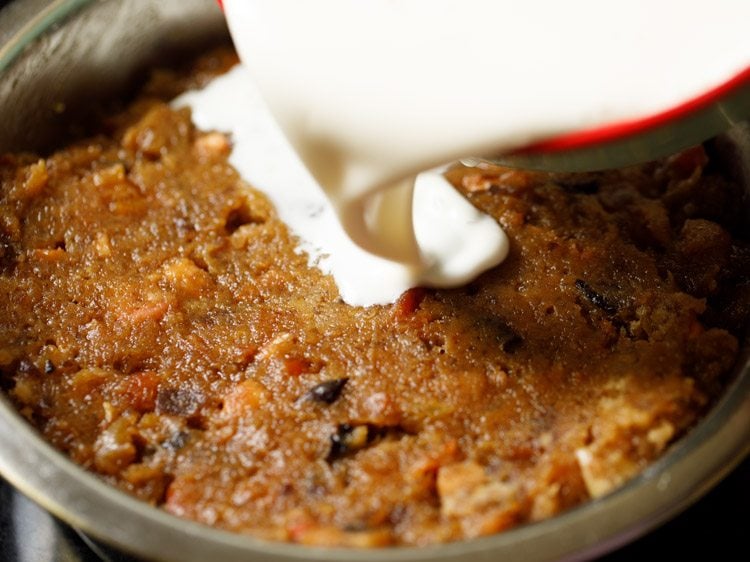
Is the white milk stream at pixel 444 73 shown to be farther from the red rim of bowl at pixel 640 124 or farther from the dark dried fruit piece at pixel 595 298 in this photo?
the dark dried fruit piece at pixel 595 298

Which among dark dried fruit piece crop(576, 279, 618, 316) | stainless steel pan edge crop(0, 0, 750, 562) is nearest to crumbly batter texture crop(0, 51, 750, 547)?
dark dried fruit piece crop(576, 279, 618, 316)

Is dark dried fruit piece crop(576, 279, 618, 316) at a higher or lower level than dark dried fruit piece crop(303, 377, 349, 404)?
lower

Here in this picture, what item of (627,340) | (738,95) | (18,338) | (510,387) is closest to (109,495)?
(18,338)

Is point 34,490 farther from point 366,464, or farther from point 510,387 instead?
point 510,387

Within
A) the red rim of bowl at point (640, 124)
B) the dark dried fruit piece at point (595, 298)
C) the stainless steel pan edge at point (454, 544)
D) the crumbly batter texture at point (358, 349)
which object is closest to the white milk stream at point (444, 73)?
the red rim of bowl at point (640, 124)

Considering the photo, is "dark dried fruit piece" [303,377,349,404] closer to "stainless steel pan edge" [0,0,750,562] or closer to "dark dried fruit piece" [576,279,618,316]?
"stainless steel pan edge" [0,0,750,562]

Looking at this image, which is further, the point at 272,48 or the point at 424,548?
the point at 272,48

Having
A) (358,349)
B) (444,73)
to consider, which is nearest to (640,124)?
(444,73)
